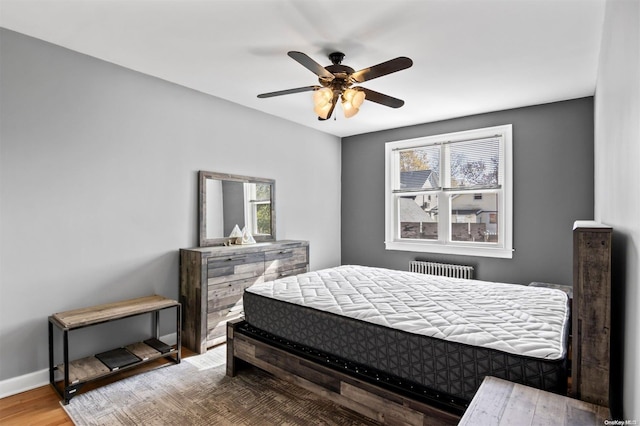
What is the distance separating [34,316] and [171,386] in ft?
3.79

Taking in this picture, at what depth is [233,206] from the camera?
12.9ft

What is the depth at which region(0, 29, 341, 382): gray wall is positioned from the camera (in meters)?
2.46

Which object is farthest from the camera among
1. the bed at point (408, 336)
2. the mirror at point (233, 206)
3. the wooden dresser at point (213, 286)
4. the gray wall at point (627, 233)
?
the mirror at point (233, 206)

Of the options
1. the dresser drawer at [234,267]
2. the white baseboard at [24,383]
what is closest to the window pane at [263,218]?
the dresser drawer at [234,267]

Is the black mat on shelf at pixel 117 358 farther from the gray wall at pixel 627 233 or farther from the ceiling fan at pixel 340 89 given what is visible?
the gray wall at pixel 627 233

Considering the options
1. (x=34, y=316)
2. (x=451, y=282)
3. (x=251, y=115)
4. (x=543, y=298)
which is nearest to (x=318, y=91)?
(x=251, y=115)

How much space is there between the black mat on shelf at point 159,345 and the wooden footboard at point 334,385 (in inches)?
24.4

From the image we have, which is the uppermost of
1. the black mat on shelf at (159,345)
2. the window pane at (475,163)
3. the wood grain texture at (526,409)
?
the window pane at (475,163)

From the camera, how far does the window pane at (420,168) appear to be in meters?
4.83

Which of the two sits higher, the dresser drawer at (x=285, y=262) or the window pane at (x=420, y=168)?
the window pane at (x=420, y=168)

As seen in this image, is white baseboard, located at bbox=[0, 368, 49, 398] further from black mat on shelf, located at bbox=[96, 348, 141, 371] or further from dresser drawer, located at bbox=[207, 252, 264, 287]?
dresser drawer, located at bbox=[207, 252, 264, 287]

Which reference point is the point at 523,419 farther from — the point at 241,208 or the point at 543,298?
the point at 241,208

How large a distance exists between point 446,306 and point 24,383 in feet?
10.1

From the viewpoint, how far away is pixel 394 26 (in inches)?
92.0
